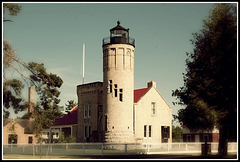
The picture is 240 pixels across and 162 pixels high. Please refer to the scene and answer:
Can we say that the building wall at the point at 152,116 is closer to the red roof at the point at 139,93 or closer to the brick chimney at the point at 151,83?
the brick chimney at the point at 151,83

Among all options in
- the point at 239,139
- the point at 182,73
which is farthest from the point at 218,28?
the point at 182,73

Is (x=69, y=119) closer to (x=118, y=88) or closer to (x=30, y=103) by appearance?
(x=118, y=88)

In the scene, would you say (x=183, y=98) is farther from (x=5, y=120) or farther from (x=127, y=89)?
(x=5, y=120)

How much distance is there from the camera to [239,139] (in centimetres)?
1955

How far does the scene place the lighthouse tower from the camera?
38.9 metres

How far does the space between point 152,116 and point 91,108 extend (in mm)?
8251

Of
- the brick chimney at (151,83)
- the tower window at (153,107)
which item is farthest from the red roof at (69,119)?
the brick chimney at (151,83)

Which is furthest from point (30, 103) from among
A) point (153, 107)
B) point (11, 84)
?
point (153, 107)

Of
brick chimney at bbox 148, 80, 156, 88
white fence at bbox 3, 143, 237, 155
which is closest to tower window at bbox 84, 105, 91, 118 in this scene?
brick chimney at bbox 148, 80, 156, 88

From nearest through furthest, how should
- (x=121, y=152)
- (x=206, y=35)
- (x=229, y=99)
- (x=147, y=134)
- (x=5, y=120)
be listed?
1. (x=229, y=99)
2. (x=5, y=120)
3. (x=206, y=35)
4. (x=121, y=152)
5. (x=147, y=134)

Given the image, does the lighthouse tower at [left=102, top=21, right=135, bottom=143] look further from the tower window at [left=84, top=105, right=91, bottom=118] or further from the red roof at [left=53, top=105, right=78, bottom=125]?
the red roof at [left=53, top=105, right=78, bottom=125]

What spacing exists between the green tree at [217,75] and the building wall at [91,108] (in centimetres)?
1739

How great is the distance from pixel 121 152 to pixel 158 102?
1652 centimetres

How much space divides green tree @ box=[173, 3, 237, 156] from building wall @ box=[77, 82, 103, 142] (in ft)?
57.1
